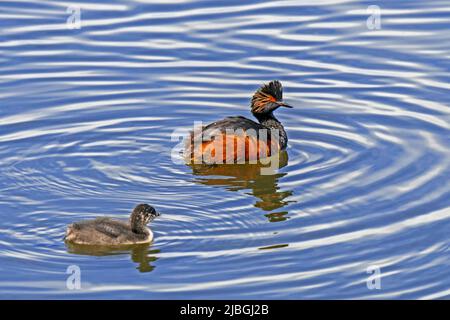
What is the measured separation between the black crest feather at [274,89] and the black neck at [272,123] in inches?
12.8

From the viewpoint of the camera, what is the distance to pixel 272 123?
59.8ft

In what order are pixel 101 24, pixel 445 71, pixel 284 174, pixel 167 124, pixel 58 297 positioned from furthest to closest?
pixel 101 24, pixel 445 71, pixel 167 124, pixel 284 174, pixel 58 297

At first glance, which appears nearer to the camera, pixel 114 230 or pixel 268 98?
pixel 114 230

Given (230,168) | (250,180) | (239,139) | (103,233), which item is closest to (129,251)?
(103,233)

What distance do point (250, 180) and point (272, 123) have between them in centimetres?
170

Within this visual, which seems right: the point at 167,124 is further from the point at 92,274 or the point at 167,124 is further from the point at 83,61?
the point at 92,274

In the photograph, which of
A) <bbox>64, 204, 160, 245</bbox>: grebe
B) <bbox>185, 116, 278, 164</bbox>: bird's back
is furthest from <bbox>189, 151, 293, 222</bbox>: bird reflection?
<bbox>64, 204, 160, 245</bbox>: grebe

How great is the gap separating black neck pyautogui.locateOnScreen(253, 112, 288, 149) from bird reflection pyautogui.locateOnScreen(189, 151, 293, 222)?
10.6 inches

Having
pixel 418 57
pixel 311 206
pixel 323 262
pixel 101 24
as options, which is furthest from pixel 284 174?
pixel 101 24

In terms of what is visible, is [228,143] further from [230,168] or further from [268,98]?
[268,98]

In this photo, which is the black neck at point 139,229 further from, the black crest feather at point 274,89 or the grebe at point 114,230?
the black crest feather at point 274,89

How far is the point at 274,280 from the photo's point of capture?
13.2 meters

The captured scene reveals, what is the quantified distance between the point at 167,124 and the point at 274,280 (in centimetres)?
543

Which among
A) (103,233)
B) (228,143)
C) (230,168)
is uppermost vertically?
(228,143)
